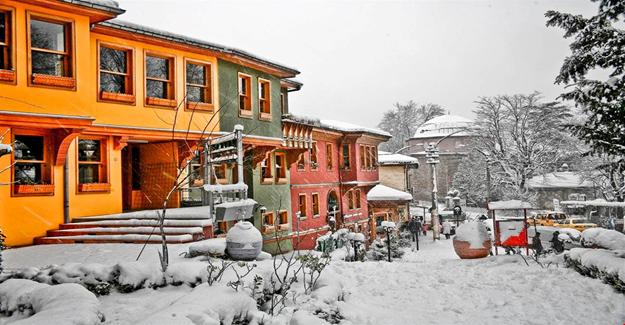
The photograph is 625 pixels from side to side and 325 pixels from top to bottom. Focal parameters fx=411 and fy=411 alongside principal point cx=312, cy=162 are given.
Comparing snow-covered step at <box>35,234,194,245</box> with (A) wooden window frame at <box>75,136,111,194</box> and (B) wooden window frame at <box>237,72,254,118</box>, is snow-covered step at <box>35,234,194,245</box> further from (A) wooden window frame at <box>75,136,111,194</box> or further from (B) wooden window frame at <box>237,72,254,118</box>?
(B) wooden window frame at <box>237,72,254,118</box>

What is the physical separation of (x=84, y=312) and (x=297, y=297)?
12.3 feet

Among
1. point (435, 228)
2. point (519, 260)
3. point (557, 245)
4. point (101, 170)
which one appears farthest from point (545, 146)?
point (101, 170)

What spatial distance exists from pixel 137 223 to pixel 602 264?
11407 mm

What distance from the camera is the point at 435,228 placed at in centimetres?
2841

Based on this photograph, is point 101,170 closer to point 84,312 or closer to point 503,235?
point 84,312

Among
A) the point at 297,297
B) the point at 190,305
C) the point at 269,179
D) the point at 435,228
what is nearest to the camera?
the point at 190,305

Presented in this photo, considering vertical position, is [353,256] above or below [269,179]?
below

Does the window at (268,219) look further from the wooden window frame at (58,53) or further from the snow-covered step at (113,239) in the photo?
the wooden window frame at (58,53)

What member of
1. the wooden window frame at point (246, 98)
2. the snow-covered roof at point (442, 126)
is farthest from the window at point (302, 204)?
the snow-covered roof at point (442, 126)

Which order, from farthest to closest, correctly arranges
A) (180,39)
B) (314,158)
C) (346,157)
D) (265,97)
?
(346,157) → (314,158) → (265,97) → (180,39)

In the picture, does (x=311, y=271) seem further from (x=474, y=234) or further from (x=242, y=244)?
(x=474, y=234)

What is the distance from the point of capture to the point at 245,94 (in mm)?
17344

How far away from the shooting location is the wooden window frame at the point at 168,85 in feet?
45.1

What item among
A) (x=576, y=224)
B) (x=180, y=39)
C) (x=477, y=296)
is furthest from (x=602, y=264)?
(x=576, y=224)
